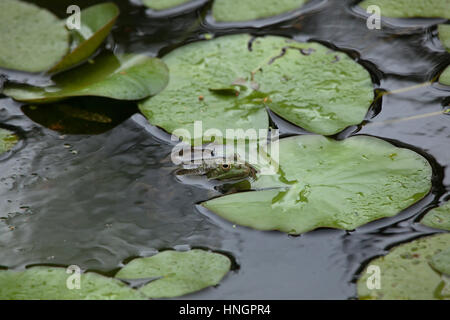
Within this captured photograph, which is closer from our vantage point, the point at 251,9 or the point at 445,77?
the point at 445,77

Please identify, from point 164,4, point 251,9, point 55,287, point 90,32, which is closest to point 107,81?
point 90,32

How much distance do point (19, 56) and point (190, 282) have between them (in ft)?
6.74

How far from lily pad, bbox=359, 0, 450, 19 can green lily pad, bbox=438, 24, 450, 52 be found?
15cm

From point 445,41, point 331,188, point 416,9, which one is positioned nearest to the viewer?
point 331,188

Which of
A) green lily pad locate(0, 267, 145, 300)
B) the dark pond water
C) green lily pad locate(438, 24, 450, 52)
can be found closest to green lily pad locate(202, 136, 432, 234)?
the dark pond water

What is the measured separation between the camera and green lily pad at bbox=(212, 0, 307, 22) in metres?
3.58

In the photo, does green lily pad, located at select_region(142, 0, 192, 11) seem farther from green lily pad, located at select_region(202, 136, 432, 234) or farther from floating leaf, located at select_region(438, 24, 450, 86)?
floating leaf, located at select_region(438, 24, 450, 86)

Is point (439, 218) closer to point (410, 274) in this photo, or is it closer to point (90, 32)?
point (410, 274)

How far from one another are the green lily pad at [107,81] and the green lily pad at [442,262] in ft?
5.93

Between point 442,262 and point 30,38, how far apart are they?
2785 mm

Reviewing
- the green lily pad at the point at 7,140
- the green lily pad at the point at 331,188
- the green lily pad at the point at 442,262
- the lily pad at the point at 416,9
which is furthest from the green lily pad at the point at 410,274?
the green lily pad at the point at 7,140

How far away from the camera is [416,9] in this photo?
3.42 m
